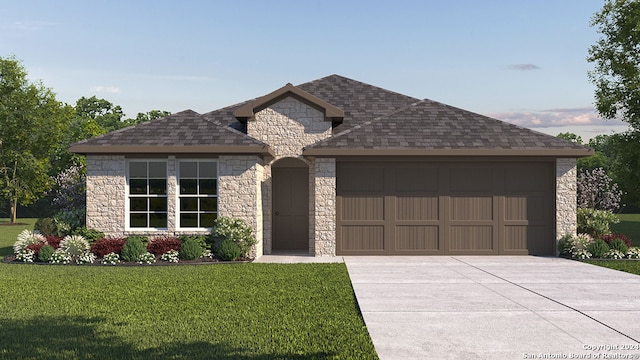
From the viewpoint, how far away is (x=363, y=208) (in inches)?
710

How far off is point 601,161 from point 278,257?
5370 centimetres

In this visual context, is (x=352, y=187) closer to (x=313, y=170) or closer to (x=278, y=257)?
(x=313, y=170)

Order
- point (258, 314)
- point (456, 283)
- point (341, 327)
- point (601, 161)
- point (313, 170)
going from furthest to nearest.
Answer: point (601, 161), point (313, 170), point (456, 283), point (258, 314), point (341, 327)

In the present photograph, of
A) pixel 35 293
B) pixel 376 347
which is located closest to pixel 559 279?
pixel 376 347

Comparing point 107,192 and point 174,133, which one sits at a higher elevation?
point 174,133

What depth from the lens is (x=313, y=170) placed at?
18531 millimetres

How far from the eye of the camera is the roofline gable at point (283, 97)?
1850 centimetres

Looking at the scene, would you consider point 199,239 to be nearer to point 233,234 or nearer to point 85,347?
point 233,234

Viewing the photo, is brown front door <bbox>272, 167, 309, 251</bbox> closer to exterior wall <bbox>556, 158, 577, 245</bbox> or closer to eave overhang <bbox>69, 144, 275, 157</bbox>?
eave overhang <bbox>69, 144, 275, 157</bbox>

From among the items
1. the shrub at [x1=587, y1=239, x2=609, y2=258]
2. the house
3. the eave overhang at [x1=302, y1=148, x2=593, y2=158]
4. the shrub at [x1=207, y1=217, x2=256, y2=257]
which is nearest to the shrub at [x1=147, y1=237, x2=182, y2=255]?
the house

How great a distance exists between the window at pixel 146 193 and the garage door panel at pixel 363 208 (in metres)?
5.22

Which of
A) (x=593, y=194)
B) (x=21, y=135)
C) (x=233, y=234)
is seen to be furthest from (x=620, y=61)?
(x=21, y=135)

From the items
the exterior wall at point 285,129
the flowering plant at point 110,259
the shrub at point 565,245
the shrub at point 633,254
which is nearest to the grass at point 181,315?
the flowering plant at point 110,259

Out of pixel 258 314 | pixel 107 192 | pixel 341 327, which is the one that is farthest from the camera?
pixel 107 192
